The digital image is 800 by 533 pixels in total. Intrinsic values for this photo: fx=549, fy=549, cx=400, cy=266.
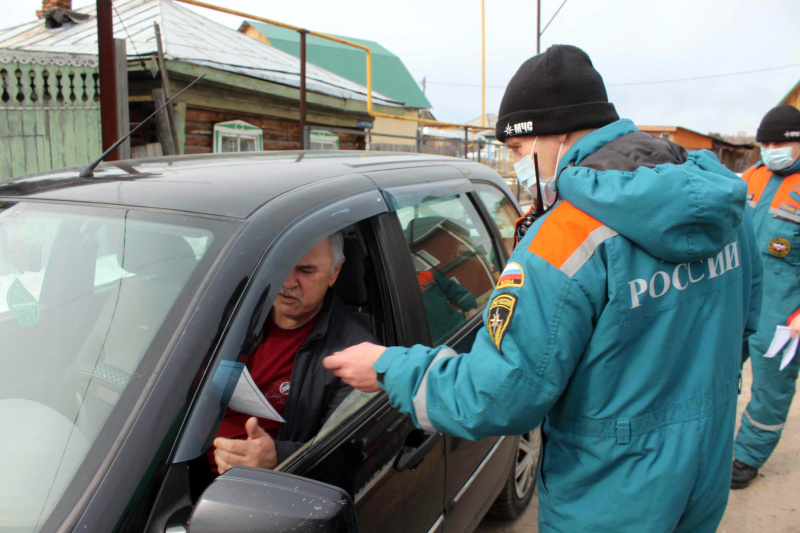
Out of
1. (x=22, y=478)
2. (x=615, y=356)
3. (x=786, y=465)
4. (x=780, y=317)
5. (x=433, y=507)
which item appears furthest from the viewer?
(x=786, y=465)

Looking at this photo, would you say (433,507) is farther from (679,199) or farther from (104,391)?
Result: (679,199)

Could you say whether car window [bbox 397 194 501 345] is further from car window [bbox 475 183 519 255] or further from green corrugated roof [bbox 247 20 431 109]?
green corrugated roof [bbox 247 20 431 109]

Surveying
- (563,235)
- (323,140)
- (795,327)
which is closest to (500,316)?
(563,235)

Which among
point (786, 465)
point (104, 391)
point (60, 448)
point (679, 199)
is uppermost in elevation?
point (679, 199)

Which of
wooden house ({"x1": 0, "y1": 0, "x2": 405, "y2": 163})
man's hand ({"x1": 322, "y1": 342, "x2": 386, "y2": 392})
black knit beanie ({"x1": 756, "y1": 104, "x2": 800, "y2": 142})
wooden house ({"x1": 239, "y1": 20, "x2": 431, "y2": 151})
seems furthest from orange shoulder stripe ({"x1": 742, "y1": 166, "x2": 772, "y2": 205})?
wooden house ({"x1": 239, "y1": 20, "x2": 431, "y2": 151})

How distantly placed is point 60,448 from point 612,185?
1.22 metres

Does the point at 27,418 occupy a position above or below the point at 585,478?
above

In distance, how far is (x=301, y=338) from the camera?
5.87 feet

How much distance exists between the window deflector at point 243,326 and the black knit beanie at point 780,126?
3019 mm

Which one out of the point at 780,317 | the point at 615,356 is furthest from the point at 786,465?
the point at 615,356

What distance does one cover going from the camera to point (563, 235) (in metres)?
1.14

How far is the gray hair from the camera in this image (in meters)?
1.84

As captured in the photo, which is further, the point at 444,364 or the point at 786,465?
the point at 786,465

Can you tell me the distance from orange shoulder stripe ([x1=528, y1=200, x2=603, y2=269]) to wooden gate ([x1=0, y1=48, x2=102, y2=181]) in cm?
594
